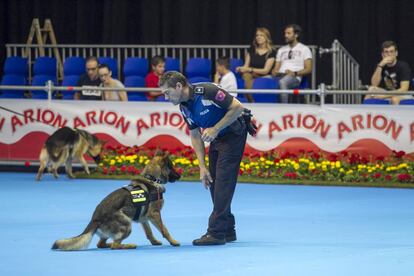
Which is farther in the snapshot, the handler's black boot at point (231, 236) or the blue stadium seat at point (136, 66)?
the blue stadium seat at point (136, 66)

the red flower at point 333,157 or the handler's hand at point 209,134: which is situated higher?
the handler's hand at point 209,134

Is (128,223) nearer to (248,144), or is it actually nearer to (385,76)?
(248,144)

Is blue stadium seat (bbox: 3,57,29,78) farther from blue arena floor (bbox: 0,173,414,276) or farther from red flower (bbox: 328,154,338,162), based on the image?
red flower (bbox: 328,154,338,162)

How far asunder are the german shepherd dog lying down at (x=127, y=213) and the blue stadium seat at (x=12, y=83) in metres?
9.38

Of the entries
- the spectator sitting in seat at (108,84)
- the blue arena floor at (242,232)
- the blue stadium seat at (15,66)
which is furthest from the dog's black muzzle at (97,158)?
the blue stadium seat at (15,66)

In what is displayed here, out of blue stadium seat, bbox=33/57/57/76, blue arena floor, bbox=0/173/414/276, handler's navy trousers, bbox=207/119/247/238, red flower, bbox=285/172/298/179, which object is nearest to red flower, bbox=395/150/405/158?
blue arena floor, bbox=0/173/414/276

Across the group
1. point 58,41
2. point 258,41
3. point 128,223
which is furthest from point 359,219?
point 58,41

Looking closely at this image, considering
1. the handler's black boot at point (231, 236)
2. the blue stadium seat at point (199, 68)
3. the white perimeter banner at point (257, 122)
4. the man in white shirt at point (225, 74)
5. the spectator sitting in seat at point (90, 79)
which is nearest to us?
the handler's black boot at point (231, 236)

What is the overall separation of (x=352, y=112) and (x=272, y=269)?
7.57 metres

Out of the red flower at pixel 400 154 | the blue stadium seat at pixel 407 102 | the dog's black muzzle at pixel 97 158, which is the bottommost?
the dog's black muzzle at pixel 97 158

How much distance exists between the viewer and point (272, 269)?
925cm

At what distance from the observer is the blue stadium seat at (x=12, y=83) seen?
19.6m

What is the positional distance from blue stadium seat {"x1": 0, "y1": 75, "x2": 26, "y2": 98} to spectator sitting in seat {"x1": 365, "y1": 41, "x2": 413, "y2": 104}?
643 cm

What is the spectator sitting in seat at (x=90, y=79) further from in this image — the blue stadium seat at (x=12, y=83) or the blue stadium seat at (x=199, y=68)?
the blue stadium seat at (x=12, y=83)
